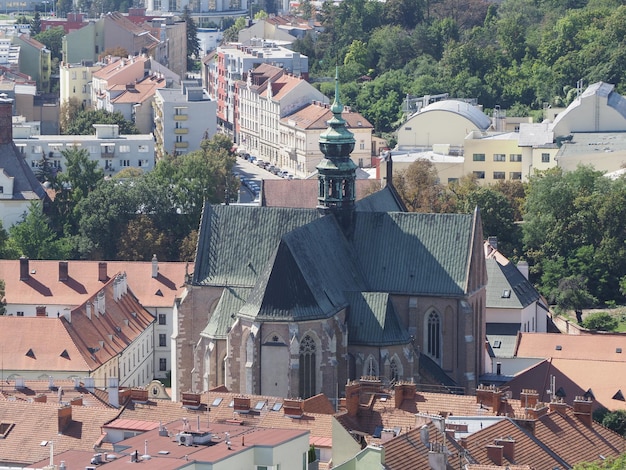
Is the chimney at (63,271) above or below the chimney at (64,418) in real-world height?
below

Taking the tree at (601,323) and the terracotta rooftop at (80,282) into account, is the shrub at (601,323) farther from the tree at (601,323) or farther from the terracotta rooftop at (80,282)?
the terracotta rooftop at (80,282)

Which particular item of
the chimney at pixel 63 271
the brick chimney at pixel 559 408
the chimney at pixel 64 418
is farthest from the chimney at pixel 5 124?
the brick chimney at pixel 559 408

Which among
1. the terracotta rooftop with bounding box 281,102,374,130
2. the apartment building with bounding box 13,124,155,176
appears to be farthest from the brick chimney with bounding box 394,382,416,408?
the terracotta rooftop with bounding box 281,102,374,130

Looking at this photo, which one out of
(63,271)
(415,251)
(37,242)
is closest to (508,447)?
(415,251)

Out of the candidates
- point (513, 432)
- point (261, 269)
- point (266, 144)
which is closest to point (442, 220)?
point (261, 269)

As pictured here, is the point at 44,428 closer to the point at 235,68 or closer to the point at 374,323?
the point at 374,323

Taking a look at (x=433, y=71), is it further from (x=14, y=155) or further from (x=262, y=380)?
(x=262, y=380)
